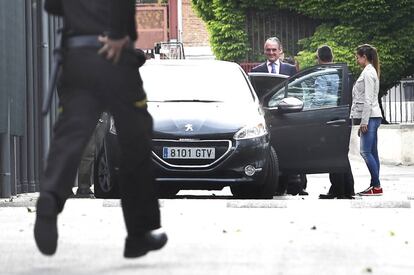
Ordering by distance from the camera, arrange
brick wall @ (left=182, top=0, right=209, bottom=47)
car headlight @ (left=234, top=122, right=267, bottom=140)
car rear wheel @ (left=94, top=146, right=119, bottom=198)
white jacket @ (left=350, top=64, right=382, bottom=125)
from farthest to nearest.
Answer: brick wall @ (left=182, top=0, right=209, bottom=47), white jacket @ (left=350, top=64, right=382, bottom=125), car rear wheel @ (left=94, top=146, right=119, bottom=198), car headlight @ (left=234, top=122, right=267, bottom=140)

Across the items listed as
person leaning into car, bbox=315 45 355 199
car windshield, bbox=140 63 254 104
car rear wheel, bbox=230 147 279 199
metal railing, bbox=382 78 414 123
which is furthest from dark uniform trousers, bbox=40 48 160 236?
metal railing, bbox=382 78 414 123

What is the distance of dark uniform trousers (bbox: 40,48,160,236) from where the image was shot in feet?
19.9

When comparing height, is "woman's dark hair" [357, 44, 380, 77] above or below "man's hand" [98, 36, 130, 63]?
below

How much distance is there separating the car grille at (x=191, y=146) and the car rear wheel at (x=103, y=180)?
0.64m

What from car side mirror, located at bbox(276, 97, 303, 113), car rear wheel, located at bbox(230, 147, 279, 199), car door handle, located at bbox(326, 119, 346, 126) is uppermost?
car side mirror, located at bbox(276, 97, 303, 113)

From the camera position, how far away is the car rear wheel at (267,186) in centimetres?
1279

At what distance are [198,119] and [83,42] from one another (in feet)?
20.5

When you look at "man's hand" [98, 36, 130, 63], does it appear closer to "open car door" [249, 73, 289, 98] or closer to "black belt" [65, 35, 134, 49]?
"black belt" [65, 35, 134, 49]

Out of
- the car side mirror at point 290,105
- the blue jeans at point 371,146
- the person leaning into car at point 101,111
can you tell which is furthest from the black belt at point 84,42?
the blue jeans at point 371,146

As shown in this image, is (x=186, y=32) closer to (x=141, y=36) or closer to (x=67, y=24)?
(x=141, y=36)

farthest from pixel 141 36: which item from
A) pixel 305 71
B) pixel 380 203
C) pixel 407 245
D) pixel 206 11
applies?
pixel 407 245

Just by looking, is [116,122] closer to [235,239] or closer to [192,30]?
[235,239]

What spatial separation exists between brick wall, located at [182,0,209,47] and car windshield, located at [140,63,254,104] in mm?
31016

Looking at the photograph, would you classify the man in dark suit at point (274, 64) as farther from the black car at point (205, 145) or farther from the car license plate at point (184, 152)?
the car license plate at point (184, 152)
